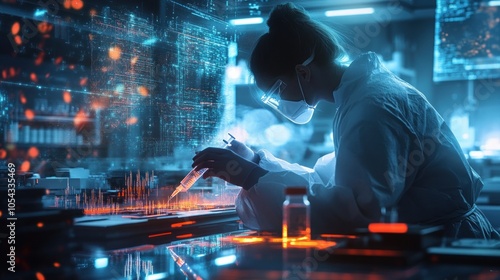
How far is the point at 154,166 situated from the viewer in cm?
186

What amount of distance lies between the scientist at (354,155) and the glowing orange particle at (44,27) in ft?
1.77

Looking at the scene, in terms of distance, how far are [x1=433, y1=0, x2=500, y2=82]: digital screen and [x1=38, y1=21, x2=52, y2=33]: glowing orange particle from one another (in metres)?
2.96

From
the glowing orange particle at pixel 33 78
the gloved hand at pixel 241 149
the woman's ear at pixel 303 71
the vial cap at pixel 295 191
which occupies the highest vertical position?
the woman's ear at pixel 303 71

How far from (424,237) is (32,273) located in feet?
2.29

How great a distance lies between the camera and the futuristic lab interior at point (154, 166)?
1.01 meters

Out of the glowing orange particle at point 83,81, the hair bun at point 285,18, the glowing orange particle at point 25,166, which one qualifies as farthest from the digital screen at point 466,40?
the glowing orange particle at point 25,166

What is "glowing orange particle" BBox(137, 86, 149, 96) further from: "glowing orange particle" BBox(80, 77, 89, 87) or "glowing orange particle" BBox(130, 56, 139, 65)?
"glowing orange particle" BBox(80, 77, 89, 87)

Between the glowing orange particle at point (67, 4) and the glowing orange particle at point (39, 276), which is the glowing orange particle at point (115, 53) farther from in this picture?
the glowing orange particle at point (39, 276)

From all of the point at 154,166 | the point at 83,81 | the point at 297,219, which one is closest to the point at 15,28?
the point at 83,81

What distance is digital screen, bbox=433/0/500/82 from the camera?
377cm

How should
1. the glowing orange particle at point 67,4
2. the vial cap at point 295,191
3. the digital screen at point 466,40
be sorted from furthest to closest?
the digital screen at point 466,40 < the glowing orange particle at point 67,4 < the vial cap at point 295,191

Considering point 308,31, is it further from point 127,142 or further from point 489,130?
point 489,130

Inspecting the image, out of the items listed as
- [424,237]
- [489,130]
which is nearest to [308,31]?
[424,237]

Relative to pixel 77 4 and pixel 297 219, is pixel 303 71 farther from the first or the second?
pixel 77 4
